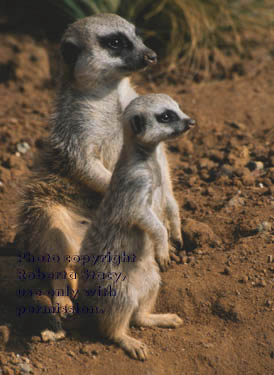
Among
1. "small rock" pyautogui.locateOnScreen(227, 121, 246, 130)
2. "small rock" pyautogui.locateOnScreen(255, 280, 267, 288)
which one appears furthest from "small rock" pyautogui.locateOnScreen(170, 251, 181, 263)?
"small rock" pyautogui.locateOnScreen(227, 121, 246, 130)

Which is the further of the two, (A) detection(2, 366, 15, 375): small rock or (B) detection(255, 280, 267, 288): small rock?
(B) detection(255, 280, 267, 288): small rock

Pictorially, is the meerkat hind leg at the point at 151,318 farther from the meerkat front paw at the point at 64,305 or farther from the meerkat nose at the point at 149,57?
the meerkat nose at the point at 149,57

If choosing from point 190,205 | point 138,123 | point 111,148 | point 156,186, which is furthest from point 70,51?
point 190,205

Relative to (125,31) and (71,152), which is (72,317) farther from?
(125,31)

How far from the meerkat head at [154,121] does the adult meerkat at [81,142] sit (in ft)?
1.81

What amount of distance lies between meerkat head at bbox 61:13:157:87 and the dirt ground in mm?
1215

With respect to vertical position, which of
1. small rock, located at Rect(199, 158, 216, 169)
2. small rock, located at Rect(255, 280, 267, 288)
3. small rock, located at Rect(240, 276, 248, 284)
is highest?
small rock, located at Rect(199, 158, 216, 169)

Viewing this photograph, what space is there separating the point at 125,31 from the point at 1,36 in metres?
3.62

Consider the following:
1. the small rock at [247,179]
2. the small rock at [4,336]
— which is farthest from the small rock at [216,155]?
the small rock at [4,336]

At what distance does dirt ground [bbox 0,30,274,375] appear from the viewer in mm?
3238

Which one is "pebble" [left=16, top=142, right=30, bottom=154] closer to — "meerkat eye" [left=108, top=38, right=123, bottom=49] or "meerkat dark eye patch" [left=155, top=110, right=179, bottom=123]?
"meerkat eye" [left=108, top=38, right=123, bottom=49]

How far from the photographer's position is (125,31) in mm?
3908

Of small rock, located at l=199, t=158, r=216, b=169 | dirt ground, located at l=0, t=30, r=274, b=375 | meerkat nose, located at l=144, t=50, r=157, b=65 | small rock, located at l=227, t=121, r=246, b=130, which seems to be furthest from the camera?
small rock, located at l=227, t=121, r=246, b=130

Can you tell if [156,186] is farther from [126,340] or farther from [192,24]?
[192,24]
